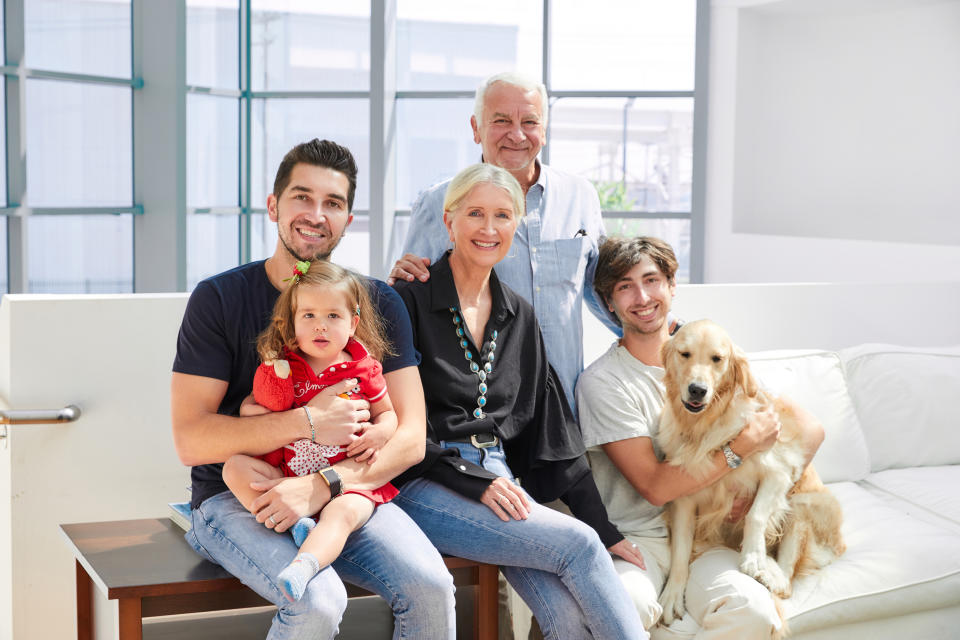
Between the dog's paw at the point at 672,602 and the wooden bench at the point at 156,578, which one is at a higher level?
the wooden bench at the point at 156,578

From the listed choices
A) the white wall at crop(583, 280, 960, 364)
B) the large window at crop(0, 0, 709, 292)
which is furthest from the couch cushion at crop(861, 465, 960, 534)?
the large window at crop(0, 0, 709, 292)

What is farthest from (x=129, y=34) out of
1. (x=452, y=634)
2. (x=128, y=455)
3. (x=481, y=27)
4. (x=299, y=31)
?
(x=452, y=634)

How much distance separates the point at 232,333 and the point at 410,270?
496 mm

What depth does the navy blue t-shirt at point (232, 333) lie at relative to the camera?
2.10 meters

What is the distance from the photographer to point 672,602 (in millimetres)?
2369

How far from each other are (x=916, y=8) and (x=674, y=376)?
14.7ft

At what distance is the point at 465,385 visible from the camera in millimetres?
2303

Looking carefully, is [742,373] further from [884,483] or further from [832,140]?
[832,140]

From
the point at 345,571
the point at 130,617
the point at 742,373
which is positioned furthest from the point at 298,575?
the point at 742,373

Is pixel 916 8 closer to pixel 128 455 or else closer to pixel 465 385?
pixel 465 385

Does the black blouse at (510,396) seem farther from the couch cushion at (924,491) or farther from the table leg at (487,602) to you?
the couch cushion at (924,491)

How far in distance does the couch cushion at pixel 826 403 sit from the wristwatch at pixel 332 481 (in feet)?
5.19

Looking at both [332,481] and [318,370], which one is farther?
[318,370]

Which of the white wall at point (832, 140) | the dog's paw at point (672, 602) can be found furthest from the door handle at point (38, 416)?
the white wall at point (832, 140)
